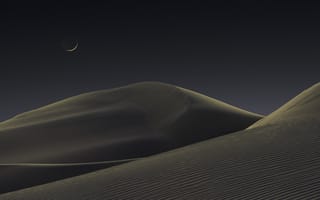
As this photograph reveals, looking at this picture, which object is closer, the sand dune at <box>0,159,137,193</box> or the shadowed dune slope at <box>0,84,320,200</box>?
the shadowed dune slope at <box>0,84,320,200</box>

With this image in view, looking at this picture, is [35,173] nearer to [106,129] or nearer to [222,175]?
[222,175]

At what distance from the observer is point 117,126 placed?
25328 mm

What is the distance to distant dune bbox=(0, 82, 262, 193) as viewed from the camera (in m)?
17.8

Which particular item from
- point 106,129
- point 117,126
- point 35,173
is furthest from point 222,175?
point 117,126

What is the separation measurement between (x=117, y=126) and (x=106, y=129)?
778 mm

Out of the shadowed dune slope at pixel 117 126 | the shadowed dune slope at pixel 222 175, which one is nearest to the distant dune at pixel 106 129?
the shadowed dune slope at pixel 117 126

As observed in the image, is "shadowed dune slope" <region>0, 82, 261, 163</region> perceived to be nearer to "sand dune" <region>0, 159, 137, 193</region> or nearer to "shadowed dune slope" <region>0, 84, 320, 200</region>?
"sand dune" <region>0, 159, 137, 193</region>

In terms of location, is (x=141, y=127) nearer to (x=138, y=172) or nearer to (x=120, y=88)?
(x=120, y=88)

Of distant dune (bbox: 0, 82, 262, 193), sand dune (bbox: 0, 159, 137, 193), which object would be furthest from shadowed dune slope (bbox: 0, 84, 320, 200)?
distant dune (bbox: 0, 82, 262, 193)

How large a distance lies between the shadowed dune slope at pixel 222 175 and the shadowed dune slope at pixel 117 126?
10.1m

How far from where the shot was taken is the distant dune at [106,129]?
17.8m

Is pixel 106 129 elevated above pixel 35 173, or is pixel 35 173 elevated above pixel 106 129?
pixel 106 129

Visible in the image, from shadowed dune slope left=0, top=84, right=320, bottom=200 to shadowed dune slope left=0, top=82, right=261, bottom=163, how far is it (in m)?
10.1

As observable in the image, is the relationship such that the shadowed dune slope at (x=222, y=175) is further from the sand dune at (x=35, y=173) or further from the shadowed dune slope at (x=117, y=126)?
the shadowed dune slope at (x=117, y=126)
